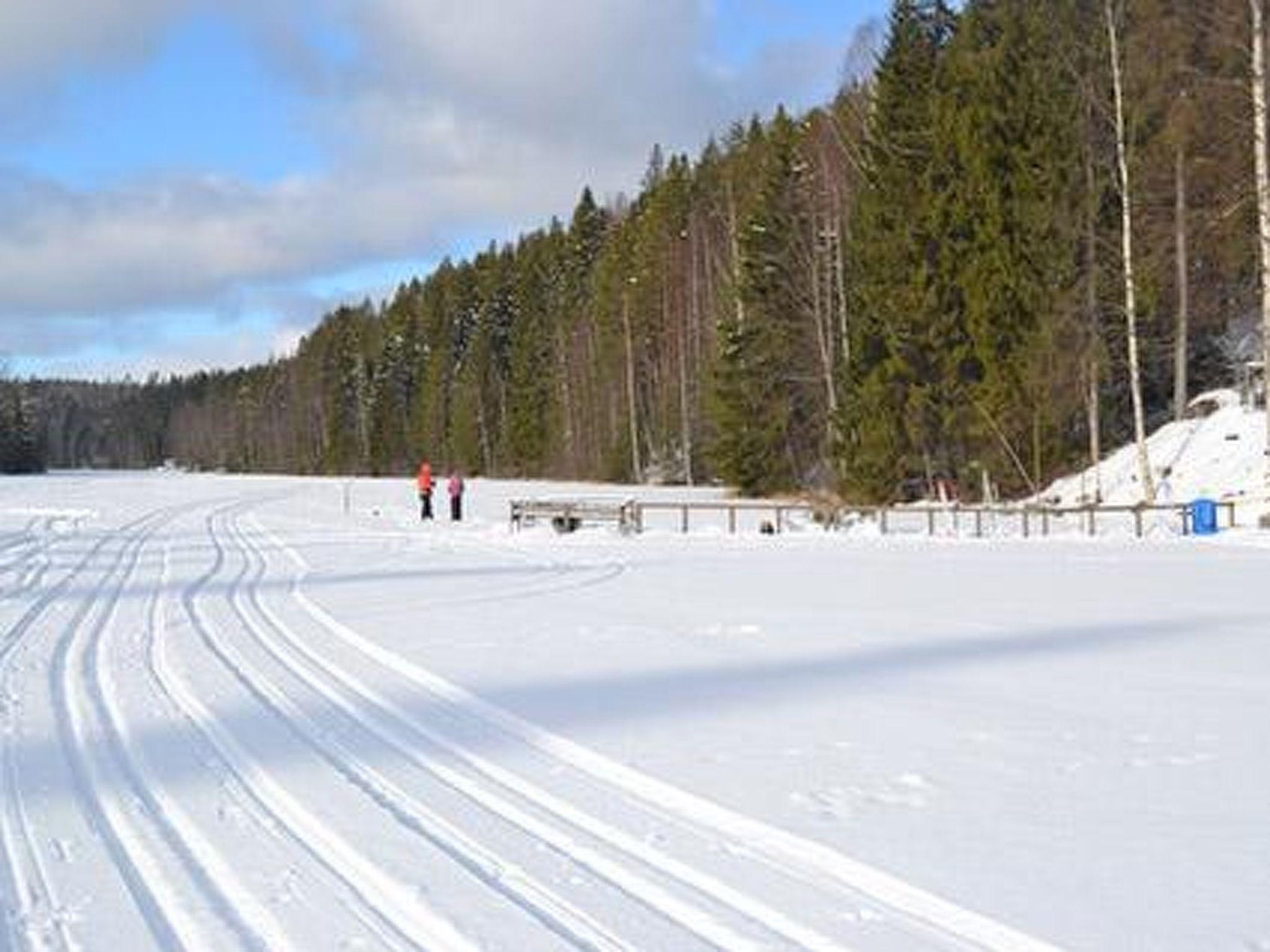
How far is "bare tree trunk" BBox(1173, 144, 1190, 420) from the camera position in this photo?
1300 inches

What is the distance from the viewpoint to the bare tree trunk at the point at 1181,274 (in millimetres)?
33031

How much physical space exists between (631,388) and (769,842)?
207 feet

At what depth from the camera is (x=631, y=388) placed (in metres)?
69.1

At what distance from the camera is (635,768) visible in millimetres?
7875

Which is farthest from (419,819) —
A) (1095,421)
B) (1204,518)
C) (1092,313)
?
(1092,313)

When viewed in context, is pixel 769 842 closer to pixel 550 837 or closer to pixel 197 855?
pixel 550 837

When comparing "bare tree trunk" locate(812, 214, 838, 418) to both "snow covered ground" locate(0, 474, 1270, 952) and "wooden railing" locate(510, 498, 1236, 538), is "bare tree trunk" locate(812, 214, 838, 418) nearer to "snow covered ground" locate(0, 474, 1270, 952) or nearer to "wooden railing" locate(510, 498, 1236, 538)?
"wooden railing" locate(510, 498, 1236, 538)

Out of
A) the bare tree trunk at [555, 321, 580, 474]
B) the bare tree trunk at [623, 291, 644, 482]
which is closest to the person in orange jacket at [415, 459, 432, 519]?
the bare tree trunk at [623, 291, 644, 482]

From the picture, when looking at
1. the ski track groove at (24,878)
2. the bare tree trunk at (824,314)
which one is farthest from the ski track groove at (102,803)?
the bare tree trunk at (824,314)

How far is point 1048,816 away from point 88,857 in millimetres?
4379

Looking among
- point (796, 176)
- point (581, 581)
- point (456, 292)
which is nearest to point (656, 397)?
point (796, 176)

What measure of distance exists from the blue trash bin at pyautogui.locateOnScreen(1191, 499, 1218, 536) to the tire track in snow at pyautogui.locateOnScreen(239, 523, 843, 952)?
59.8 ft

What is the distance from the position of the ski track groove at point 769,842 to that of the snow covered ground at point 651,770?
19mm

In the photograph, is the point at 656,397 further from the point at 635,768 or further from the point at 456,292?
the point at 635,768
